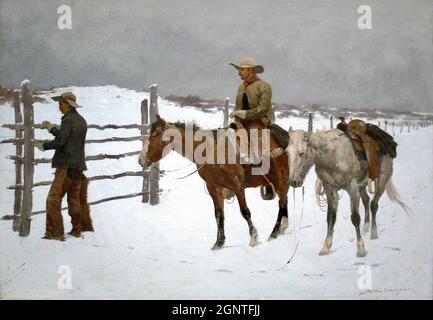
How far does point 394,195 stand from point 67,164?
366 cm

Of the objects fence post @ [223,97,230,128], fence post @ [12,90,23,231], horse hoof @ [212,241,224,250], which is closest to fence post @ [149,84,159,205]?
fence post @ [223,97,230,128]

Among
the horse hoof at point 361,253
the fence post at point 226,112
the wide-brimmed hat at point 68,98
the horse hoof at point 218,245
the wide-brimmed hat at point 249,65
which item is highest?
the wide-brimmed hat at point 249,65

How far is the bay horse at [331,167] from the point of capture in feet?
16.0

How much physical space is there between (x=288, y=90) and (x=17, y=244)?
347 cm

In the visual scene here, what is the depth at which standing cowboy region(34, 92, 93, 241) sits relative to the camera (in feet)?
17.6

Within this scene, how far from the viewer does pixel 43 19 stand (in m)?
5.62

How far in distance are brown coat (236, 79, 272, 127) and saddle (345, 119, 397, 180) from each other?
869mm

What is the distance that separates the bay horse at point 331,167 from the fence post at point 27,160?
2797 millimetres

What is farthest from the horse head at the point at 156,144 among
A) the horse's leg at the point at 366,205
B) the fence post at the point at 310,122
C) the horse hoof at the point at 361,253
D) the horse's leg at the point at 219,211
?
the horse hoof at the point at 361,253

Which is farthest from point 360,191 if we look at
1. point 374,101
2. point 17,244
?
point 17,244

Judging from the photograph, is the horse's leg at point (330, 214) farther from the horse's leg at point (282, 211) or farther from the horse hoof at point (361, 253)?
the horse's leg at point (282, 211)

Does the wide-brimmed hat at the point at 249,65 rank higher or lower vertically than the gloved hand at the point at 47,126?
higher

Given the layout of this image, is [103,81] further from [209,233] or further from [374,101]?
[374,101]

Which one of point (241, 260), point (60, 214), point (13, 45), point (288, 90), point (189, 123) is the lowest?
point (241, 260)
